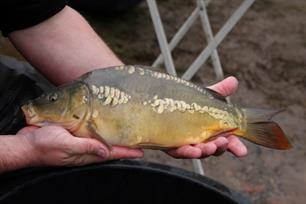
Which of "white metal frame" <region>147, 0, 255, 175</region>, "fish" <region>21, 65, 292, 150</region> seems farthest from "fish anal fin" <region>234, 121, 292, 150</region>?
"white metal frame" <region>147, 0, 255, 175</region>

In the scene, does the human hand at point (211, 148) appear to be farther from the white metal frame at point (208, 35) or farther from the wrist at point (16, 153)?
the white metal frame at point (208, 35)

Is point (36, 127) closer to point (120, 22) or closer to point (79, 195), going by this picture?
point (79, 195)

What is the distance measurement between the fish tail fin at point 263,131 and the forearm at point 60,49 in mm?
374

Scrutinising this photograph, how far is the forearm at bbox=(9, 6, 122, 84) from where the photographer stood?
1.45 meters

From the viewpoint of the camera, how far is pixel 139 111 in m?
1.16

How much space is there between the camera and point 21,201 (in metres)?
1.24

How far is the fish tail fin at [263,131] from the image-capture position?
1210mm

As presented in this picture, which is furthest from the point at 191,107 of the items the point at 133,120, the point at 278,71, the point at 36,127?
the point at 278,71

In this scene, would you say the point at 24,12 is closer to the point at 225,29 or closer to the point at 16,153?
the point at 16,153

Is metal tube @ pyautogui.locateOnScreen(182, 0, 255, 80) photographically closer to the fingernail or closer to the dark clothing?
the dark clothing

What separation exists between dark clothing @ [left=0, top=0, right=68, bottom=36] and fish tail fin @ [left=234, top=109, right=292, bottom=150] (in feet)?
1.59

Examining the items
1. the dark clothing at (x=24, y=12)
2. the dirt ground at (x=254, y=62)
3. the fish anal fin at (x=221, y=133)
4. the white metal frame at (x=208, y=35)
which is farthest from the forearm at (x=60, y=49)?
the dirt ground at (x=254, y=62)

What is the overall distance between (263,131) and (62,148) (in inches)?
14.3

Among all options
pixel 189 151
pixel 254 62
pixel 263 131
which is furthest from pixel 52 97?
pixel 254 62
